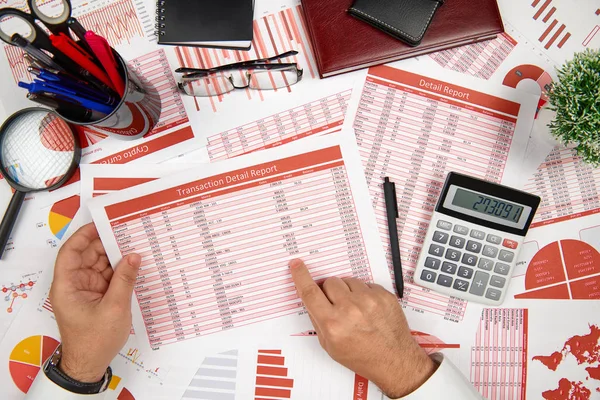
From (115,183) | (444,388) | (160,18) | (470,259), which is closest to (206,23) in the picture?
(160,18)

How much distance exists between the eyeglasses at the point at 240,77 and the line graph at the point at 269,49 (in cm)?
2

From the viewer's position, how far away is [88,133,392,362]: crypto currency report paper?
845 mm

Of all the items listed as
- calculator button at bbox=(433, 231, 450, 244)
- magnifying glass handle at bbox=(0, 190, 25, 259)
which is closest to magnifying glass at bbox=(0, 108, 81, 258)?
magnifying glass handle at bbox=(0, 190, 25, 259)

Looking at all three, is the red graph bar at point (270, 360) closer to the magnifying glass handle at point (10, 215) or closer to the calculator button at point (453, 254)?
the calculator button at point (453, 254)

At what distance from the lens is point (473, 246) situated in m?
0.82

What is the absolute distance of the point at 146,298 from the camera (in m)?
0.87

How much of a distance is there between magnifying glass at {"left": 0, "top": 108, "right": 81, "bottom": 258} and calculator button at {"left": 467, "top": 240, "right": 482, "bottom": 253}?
0.80m

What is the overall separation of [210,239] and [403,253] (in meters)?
0.39

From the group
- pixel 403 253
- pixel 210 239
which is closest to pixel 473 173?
pixel 403 253

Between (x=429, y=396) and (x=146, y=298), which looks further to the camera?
(x=146, y=298)

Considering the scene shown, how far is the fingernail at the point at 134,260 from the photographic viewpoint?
812 millimetres

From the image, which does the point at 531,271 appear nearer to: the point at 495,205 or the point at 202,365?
the point at 495,205

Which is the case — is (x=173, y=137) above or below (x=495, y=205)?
above

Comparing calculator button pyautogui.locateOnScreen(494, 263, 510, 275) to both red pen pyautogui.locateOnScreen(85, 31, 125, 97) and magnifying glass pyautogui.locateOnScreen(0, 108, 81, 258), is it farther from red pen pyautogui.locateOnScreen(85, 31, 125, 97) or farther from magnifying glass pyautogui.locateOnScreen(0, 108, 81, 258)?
magnifying glass pyautogui.locateOnScreen(0, 108, 81, 258)
